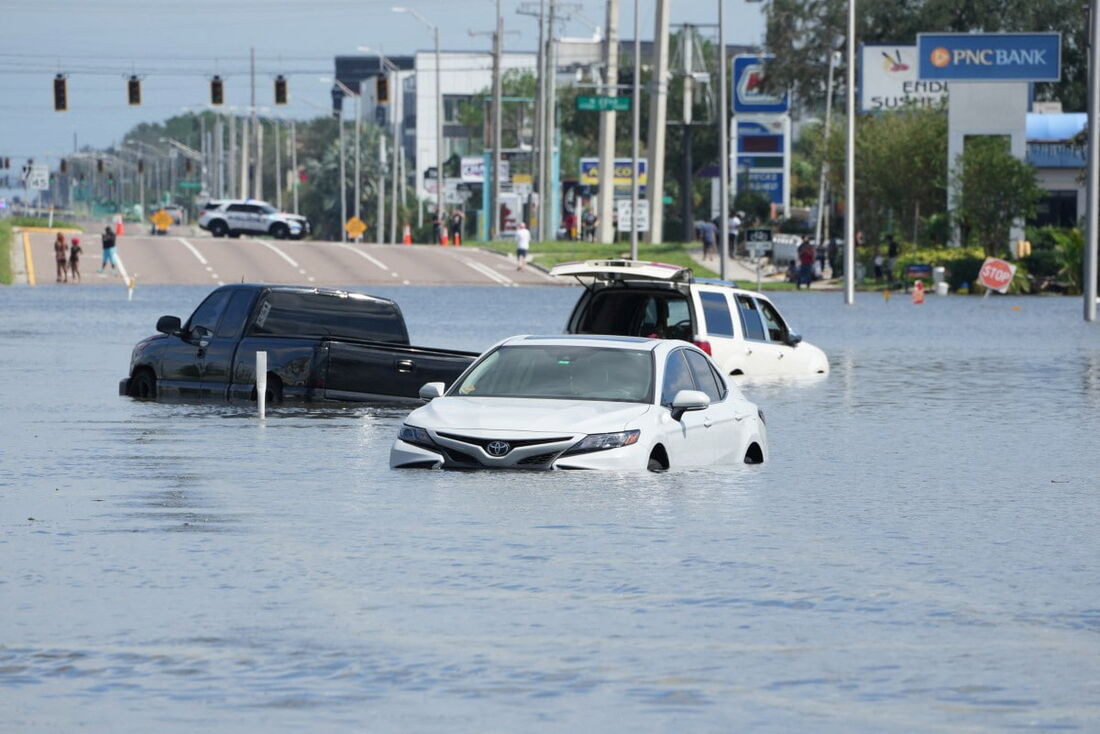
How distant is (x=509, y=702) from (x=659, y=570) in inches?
149

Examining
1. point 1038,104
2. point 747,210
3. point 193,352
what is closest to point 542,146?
point 747,210

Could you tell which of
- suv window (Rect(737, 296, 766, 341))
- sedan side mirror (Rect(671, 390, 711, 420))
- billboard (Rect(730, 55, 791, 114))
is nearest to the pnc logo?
billboard (Rect(730, 55, 791, 114))

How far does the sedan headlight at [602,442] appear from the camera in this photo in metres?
16.4

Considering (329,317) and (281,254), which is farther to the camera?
(281,254)

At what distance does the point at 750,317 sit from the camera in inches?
1155

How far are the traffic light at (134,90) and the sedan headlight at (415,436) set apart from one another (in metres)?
49.5

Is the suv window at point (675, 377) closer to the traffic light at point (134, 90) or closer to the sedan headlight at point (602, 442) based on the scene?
the sedan headlight at point (602, 442)

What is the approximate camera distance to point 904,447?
2119cm

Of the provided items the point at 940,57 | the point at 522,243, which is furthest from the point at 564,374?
the point at 522,243

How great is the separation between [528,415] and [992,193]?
203ft

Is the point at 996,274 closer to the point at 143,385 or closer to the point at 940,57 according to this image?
the point at 940,57

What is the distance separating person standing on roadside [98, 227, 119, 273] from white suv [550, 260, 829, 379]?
48918 millimetres

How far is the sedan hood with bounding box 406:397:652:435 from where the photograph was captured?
54.3 feet

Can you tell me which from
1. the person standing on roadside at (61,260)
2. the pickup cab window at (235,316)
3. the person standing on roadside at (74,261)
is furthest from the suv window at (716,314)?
the person standing on roadside at (74,261)
